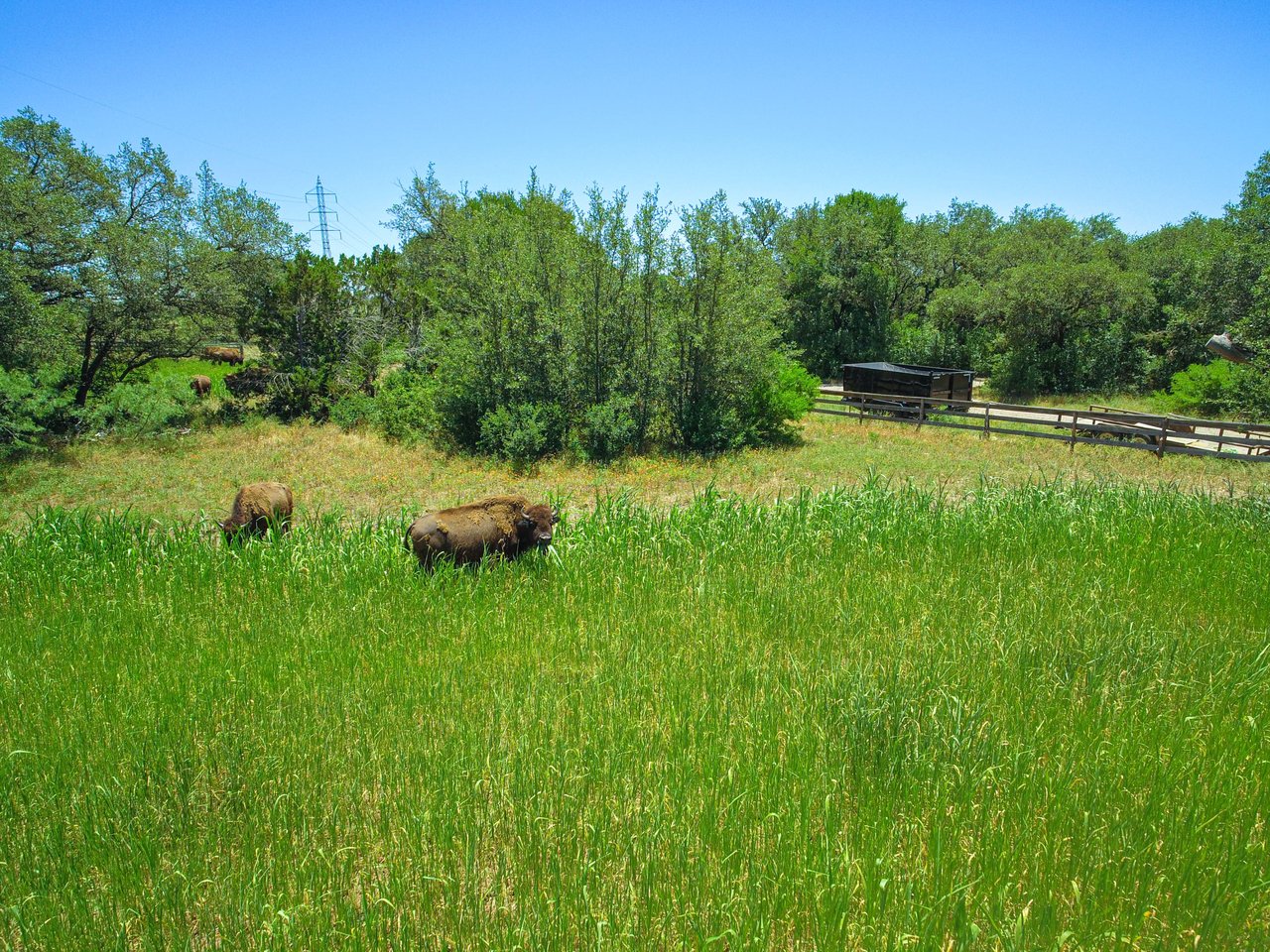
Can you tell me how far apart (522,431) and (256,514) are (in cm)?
917

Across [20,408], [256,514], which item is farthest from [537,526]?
[20,408]

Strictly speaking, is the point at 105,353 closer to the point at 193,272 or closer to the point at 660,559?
the point at 193,272

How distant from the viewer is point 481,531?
8.17 metres

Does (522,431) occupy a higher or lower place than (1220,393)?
lower

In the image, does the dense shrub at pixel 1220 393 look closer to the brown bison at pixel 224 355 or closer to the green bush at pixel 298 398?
the green bush at pixel 298 398

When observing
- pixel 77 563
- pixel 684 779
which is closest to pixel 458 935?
pixel 684 779

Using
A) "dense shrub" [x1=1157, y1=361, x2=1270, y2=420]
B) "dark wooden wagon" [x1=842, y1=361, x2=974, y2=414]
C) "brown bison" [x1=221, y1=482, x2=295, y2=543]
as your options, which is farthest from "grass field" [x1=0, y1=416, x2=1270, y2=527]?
"dense shrub" [x1=1157, y1=361, x2=1270, y2=420]

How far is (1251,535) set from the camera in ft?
28.8

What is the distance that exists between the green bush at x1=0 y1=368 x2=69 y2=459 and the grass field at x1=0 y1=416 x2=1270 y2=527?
67 cm

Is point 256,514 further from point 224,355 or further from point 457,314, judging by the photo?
point 224,355

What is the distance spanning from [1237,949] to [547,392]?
18.3 meters

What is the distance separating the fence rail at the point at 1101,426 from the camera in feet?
61.4

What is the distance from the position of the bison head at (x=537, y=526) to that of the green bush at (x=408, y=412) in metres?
13.1

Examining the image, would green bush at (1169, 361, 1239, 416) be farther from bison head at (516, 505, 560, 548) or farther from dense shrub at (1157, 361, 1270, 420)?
bison head at (516, 505, 560, 548)
